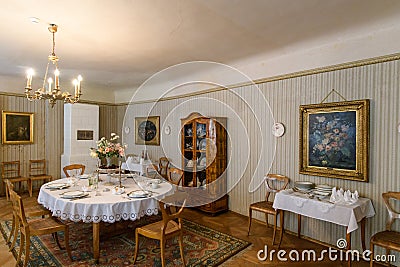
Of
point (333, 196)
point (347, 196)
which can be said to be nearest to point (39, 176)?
point (333, 196)

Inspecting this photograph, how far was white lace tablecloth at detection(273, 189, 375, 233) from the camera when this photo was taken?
2598 millimetres

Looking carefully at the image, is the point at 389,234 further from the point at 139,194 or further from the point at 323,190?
the point at 139,194

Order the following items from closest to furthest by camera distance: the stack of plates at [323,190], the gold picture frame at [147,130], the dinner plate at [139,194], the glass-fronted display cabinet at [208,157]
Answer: the dinner plate at [139,194] < the stack of plates at [323,190] < the glass-fronted display cabinet at [208,157] < the gold picture frame at [147,130]

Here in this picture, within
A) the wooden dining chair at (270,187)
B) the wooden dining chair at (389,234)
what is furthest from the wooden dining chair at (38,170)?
the wooden dining chair at (389,234)

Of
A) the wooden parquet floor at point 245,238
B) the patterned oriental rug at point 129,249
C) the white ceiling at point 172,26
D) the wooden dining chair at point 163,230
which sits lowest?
the wooden parquet floor at point 245,238

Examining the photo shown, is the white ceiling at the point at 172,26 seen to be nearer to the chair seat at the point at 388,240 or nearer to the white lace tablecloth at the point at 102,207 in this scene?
the white lace tablecloth at the point at 102,207

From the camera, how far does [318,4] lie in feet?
7.50

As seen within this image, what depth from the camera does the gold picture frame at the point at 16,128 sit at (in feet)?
17.5

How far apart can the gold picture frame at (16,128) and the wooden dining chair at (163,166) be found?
2990 millimetres

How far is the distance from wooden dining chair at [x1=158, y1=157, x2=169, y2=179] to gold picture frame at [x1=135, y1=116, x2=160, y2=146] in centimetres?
49

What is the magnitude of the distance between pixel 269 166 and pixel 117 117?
491 centimetres

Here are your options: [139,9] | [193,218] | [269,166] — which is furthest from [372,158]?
[139,9]

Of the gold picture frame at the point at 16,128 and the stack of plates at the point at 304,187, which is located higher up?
the gold picture frame at the point at 16,128

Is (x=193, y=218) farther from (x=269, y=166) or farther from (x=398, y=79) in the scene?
(x=398, y=79)
